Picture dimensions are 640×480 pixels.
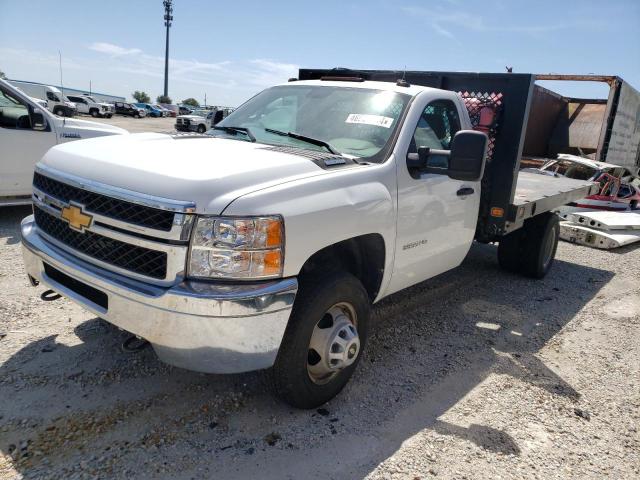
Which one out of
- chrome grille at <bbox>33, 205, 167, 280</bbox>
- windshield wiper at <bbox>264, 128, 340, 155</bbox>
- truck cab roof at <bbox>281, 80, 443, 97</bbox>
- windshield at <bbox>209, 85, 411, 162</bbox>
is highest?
truck cab roof at <bbox>281, 80, 443, 97</bbox>

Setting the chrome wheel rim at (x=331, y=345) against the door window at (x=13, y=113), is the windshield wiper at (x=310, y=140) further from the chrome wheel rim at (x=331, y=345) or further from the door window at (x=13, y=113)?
the door window at (x=13, y=113)

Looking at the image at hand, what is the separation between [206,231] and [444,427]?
1.84m

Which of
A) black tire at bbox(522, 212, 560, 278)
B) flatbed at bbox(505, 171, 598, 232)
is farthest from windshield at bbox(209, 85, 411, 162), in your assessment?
black tire at bbox(522, 212, 560, 278)

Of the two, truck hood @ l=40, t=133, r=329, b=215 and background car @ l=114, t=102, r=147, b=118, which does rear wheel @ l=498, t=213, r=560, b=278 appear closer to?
truck hood @ l=40, t=133, r=329, b=215

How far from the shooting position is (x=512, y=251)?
6.16m

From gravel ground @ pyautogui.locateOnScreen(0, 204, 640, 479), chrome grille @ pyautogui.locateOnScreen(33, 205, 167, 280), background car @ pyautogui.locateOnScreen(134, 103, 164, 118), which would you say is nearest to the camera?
chrome grille @ pyautogui.locateOnScreen(33, 205, 167, 280)

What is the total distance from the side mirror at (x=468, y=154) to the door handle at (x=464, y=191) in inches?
31.5

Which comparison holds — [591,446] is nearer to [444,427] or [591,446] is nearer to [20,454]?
[444,427]

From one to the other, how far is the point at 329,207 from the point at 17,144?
5624mm

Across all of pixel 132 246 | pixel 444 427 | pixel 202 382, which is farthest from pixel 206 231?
pixel 444 427

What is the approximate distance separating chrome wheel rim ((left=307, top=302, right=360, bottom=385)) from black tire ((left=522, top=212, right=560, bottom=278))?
A: 3643 millimetres

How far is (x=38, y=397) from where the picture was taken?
2980mm

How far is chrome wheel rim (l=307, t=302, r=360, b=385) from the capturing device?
2.98m

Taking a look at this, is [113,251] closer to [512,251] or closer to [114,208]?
[114,208]
